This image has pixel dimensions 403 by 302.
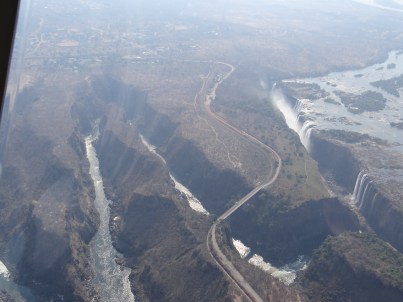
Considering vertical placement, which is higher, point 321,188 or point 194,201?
point 321,188

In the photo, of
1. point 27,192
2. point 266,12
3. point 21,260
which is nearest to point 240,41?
point 266,12

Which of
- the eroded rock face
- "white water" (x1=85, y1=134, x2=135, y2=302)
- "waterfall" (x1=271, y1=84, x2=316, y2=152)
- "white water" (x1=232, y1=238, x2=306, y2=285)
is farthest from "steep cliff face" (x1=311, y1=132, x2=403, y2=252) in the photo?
the eroded rock face

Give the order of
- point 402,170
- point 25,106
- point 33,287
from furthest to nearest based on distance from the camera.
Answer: point 25,106
point 402,170
point 33,287

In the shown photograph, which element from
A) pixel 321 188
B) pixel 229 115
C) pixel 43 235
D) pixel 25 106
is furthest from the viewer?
pixel 229 115

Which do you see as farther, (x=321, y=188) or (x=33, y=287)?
(x=321, y=188)

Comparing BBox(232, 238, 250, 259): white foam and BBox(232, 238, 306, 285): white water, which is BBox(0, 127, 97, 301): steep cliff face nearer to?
BBox(232, 238, 250, 259): white foam

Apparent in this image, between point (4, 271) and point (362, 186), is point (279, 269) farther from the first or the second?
point (4, 271)

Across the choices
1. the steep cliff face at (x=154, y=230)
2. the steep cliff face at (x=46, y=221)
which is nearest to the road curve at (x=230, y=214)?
the steep cliff face at (x=154, y=230)

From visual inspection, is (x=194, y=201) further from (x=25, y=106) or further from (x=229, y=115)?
(x=25, y=106)
